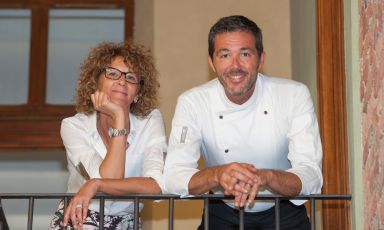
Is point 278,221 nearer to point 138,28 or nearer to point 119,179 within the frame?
point 119,179

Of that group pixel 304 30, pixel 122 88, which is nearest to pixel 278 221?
pixel 122 88

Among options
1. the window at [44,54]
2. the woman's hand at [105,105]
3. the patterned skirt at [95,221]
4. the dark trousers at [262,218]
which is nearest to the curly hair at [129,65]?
the woman's hand at [105,105]

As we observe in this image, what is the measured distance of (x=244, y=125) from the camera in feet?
11.5

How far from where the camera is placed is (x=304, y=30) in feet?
18.6

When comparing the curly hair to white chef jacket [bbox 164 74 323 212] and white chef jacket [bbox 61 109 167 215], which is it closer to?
white chef jacket [bbox 61 109 167 215]

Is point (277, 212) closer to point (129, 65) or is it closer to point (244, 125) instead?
point (244, 125)

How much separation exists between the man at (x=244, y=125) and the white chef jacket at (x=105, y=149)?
10.3 inches

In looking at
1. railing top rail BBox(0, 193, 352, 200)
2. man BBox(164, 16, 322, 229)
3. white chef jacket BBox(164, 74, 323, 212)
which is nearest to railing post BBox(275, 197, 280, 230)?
railing top rail BBox(0, 193, 352, 200)

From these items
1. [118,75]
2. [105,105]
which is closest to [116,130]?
[105,105]

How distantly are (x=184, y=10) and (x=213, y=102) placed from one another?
123 inches

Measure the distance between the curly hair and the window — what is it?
2.91 metres

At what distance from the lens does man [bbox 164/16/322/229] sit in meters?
3.36

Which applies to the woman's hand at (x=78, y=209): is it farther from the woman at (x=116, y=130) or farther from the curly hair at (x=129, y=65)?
the curly hair at (x=129, y=65)

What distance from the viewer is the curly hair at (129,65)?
3842mm
